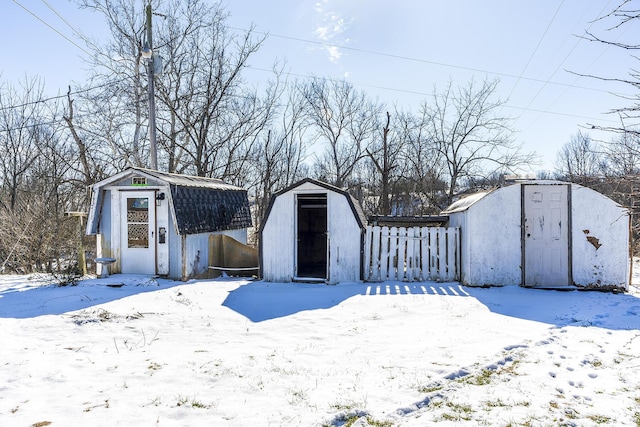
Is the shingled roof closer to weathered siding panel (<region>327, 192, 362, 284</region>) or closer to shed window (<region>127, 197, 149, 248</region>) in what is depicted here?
shed window (<region>127, 197, 149, 248</region>)

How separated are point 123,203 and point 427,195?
15.9 meters

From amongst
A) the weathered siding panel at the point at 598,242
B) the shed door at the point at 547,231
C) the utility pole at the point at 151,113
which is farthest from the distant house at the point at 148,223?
the weathered siding panel at the point at 598,242

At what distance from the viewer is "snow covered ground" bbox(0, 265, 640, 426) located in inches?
123

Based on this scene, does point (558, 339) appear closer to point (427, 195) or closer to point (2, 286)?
point (2, 286)

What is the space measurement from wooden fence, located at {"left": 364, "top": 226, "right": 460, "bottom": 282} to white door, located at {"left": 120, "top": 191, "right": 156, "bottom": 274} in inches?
227

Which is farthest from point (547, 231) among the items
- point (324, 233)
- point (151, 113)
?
point (151, 113)

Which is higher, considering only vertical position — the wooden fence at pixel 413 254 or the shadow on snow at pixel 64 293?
the wooden fence at pixel 413 254

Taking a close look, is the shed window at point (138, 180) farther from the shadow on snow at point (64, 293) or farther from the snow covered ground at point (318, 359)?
the snow covered ground at point (318, 359)

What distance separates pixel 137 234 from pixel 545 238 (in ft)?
34.2

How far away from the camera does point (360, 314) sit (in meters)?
6.63

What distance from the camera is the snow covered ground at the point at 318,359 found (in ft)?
10.2

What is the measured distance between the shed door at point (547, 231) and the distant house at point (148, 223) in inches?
334

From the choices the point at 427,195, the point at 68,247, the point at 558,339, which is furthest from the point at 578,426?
the point at 427,195

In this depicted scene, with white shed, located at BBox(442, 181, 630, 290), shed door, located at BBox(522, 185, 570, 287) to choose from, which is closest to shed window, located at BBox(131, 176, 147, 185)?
white shed, located at BBox(442, 181, 630, 290)
